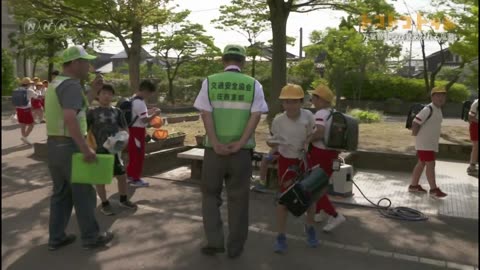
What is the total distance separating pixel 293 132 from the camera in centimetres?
468

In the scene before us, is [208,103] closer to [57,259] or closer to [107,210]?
[57,259]

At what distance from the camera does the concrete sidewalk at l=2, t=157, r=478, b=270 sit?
430cm

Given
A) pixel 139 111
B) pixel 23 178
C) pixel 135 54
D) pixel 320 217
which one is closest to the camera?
pixel 320 217

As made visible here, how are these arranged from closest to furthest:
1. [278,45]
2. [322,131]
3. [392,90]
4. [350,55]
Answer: [322,131] → [278,45] → [350,55] → [392,90]

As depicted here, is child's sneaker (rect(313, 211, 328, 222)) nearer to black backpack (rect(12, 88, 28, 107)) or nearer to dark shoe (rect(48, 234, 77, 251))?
dark shoe (rect(48, 234, 77, 251))

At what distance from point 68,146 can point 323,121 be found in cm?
245

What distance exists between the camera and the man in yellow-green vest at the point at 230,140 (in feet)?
13.8

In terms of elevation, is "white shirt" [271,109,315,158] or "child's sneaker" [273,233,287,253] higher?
"white shirt" [271,109,315,158]

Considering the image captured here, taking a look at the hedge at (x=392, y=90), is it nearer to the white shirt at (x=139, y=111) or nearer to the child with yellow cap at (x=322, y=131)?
the white shirt at (x=139, y=111)

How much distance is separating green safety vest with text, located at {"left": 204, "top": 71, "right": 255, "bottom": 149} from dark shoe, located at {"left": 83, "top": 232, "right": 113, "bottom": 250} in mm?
1512

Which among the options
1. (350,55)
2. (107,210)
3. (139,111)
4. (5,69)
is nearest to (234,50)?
(5,69)

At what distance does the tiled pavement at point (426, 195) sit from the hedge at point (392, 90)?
21.0m

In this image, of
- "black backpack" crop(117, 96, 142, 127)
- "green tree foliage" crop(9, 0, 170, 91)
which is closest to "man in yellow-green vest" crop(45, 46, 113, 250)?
"black backpack" crop(117, 96, 142, 127)

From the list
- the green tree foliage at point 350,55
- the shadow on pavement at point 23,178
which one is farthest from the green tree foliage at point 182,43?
the shadow on pavement at point 23,178
